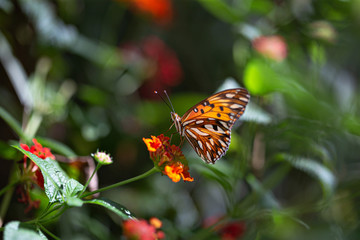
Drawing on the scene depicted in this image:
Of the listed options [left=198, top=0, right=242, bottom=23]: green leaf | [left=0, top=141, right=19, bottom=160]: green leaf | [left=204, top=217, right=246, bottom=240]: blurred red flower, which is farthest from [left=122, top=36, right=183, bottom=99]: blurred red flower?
[left=0, top=141, right=19, bottom=160]: green leaf

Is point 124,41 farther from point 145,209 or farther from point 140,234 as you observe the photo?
point 140,234

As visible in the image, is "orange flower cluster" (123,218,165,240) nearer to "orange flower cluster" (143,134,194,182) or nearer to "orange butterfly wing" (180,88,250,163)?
"orange flower cluster" (143,134,194,182)

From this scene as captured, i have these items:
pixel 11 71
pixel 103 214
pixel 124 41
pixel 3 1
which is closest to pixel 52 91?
pixel 11 71

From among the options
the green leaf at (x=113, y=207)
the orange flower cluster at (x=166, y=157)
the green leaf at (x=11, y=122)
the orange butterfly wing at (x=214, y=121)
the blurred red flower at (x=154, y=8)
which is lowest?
the green leaf at (x=113, y=207)

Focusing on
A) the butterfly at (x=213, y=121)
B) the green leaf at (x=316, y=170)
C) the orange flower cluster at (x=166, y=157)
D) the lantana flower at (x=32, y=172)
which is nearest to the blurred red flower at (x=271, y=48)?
the green leaf at (x=316, y=170)

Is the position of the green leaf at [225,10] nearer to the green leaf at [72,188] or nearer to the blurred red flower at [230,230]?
the blurred red flower at [230,230]

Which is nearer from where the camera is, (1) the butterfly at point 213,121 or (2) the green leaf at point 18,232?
(2) the green leaf at point 18,232
